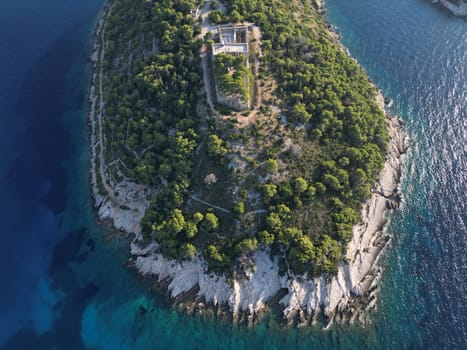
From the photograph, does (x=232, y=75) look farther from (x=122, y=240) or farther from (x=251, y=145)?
(x=122, y=240)

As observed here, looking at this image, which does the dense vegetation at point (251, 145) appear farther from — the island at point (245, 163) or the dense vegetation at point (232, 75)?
the dense vegetation at point (232, 75)

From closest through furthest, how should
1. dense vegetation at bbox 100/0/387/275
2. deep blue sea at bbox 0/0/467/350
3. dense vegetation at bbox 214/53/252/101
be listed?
deep blue sea at bbox 0/0/467/350 < dense vegetation at bbox 100/0/387/275 < dense vegetation at bbox 214/53/252/101

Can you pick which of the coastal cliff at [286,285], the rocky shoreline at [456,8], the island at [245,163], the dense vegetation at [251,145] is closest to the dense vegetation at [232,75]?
the island at [245,163]

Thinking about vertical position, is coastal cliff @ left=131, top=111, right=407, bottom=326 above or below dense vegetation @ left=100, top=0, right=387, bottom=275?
below

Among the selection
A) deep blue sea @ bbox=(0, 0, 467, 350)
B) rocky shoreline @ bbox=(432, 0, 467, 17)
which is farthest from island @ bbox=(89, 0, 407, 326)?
rocky shoreline @ bbox=(432, 0, 467, 17)

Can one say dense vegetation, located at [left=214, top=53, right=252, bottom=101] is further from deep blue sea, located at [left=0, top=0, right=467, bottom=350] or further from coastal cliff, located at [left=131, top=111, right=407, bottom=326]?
deep blue sea, located at [left=0, top=0, right=467, bottom=350]

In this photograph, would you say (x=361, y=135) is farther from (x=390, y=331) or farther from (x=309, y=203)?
(x=390, y=331)
